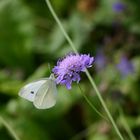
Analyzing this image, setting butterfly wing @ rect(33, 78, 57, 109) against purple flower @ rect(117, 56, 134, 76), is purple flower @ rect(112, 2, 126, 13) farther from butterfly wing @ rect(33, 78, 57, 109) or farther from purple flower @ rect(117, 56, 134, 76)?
butterfly wing @ rect(33, 78, 57, 109)

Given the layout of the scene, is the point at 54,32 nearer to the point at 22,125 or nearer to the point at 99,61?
the point at 99,61

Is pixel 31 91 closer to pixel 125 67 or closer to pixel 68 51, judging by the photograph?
pixel 125 67

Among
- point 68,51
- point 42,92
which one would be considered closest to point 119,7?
point 68,51

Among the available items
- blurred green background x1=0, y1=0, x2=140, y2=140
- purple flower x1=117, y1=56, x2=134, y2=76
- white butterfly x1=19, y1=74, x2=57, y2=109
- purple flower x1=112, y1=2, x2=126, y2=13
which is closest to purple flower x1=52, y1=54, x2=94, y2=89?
white butterfly x1=19, y1=74, x2=57, y2=109

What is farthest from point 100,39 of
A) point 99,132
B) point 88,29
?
point 99,132

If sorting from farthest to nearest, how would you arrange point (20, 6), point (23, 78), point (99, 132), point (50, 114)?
point (20, 6), point (23, 78), point (50, 114), point (99, 132)

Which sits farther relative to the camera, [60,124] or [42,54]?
[42,54]

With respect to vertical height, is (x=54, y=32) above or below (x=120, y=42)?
above
